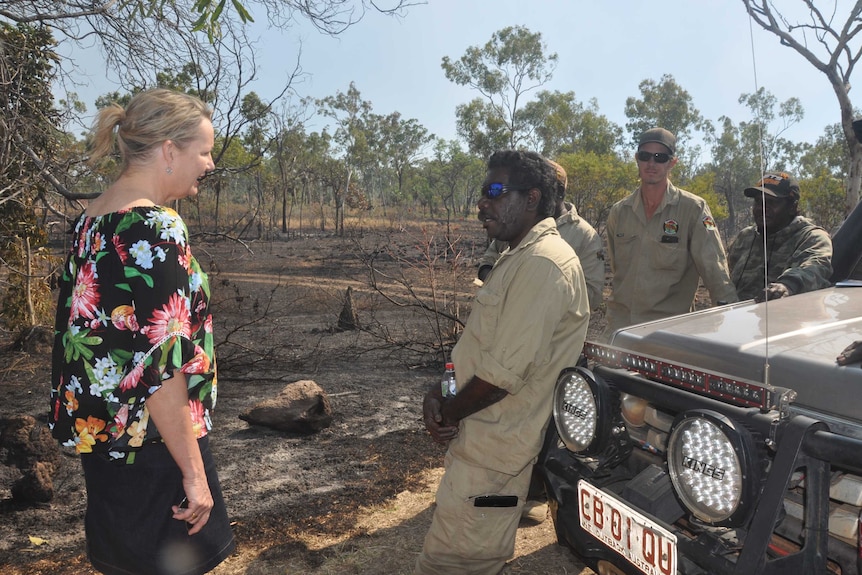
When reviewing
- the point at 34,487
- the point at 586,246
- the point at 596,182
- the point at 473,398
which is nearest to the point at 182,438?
the point at 473,398

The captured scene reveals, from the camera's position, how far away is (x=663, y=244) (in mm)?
3684

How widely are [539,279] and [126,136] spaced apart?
130 cm

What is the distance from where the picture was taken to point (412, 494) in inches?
150

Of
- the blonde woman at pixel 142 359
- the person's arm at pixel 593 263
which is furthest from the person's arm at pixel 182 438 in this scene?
the person's arm at pixel 593 263

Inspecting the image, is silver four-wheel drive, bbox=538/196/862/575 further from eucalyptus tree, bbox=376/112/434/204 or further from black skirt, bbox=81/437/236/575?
eucalyptus tree, bbox=376/112/434/204

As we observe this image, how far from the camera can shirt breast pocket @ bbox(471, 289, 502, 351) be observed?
2.17 m

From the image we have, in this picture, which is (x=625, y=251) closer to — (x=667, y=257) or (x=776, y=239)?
(x=667, y=257)

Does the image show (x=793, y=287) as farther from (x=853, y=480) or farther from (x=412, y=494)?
(x=412, y=494)

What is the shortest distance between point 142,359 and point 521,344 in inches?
43.8

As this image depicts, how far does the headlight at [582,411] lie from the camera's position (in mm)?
1998

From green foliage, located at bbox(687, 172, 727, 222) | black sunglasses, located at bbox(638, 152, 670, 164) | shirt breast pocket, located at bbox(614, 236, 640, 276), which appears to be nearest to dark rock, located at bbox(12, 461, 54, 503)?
shirt breast pocket, located at bbox(614, 236, 640, 276)

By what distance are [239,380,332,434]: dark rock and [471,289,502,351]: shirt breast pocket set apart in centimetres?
286

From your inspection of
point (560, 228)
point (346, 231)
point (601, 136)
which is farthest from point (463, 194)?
point (560, 228)

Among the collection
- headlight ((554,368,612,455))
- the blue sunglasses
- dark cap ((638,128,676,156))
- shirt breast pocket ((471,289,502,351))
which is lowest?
headlight ((554,368,612,455))
